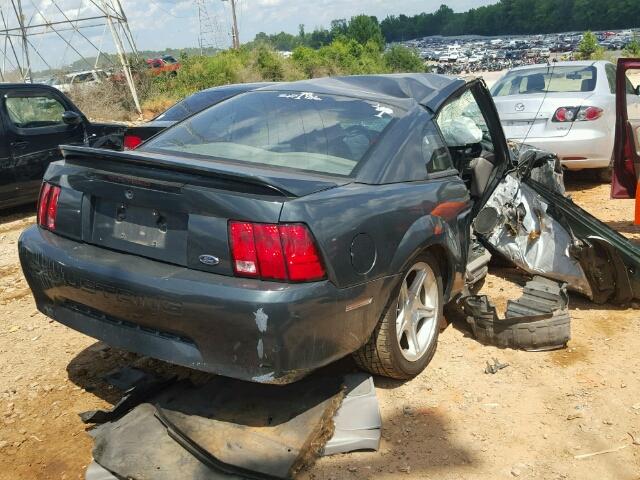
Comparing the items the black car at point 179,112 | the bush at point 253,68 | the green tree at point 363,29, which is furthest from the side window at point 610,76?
the green tree at point 363,29

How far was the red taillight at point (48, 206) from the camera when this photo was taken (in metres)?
3.21

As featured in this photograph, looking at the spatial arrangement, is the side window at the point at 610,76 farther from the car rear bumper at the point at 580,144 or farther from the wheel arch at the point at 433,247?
the wheel arch at the point at 433,247

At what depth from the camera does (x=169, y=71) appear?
3064 centimetres

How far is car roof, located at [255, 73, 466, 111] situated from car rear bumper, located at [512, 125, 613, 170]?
3.66 m

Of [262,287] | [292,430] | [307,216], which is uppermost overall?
[307,216]

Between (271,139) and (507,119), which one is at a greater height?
(271,139)

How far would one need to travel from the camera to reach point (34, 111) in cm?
809

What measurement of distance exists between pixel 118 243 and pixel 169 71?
29.5 meters

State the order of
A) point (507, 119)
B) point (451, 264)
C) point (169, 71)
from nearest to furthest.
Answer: point (451, 264)
point (507, 119)
point (169, 71)

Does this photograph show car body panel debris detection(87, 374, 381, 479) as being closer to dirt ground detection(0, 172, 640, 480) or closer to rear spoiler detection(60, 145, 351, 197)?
dirt ground detection(0, 172, 640, 480)

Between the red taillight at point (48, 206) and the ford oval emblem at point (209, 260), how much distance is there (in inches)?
39.6

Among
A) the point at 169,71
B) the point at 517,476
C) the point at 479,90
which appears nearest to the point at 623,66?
the point at 479,90

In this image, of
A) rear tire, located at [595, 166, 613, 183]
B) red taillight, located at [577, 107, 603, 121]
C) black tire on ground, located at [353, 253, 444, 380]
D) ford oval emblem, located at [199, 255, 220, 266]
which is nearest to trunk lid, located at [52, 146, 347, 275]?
ford oval emblem, located at [199, 255, 220, 266]

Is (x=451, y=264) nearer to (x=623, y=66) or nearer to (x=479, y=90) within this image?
(x=479, y=90)
